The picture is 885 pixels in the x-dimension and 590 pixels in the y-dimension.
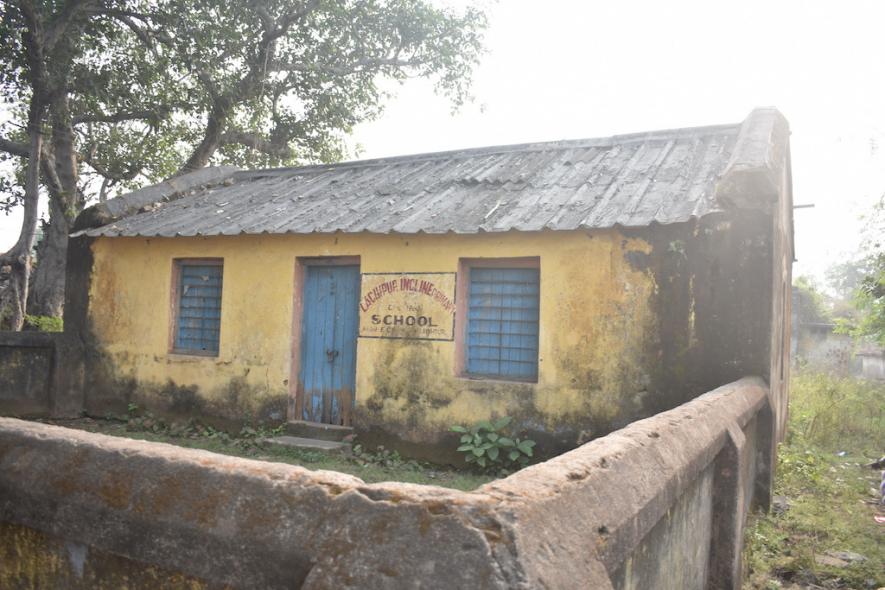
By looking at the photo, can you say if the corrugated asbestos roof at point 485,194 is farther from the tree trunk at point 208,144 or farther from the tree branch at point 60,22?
the tree trunk at point 208,144

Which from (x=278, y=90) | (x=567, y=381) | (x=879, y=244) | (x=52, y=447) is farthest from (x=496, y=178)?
(x=879, y=244)

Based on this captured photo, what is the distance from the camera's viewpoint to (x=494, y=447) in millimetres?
7125

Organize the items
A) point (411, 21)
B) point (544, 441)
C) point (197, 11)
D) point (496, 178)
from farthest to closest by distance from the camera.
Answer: point (411, 21) → point (197, 11) → point (496, 178) → point (544, 441)

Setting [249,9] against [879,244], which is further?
[879,244]

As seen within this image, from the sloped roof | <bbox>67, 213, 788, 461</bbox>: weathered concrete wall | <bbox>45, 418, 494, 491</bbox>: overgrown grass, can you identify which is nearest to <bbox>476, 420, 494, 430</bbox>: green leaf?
<bbox>67, 213, 788, 461</bbox>: weathered concrete wall

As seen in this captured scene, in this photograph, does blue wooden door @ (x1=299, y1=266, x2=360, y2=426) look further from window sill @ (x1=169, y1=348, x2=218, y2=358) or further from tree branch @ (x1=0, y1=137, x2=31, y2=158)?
tree branch @ (x1=0, y1=137, x2=31, y2=158)

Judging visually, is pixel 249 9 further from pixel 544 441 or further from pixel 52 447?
pixel 52 447

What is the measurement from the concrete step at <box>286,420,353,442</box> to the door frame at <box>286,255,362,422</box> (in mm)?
145

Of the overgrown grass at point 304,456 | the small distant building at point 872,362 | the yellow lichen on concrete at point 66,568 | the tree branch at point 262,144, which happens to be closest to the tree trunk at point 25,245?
the overgrown grass at point 304,456

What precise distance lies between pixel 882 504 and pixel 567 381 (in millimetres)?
3896

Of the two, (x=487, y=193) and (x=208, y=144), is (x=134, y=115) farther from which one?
(x=487, y=193)

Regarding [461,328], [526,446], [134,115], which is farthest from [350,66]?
[526,446]

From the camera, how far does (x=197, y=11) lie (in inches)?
530

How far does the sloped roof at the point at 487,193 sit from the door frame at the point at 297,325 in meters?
0.52
